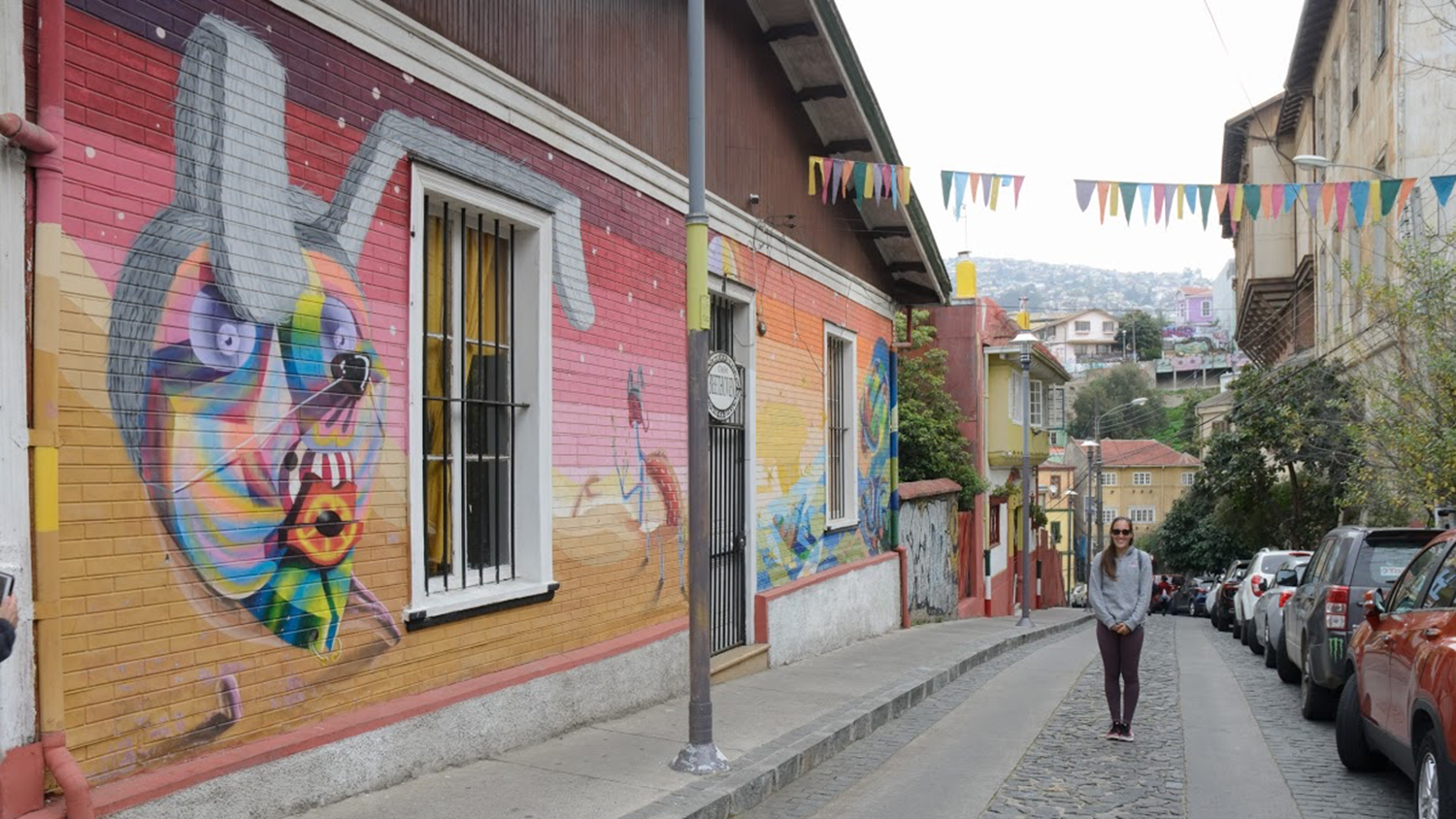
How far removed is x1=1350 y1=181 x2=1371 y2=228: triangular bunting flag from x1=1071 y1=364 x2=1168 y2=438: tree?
253 feet

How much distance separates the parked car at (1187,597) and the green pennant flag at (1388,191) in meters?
35.9

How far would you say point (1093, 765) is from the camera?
801cm

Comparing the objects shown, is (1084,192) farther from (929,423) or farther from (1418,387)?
(929,423)

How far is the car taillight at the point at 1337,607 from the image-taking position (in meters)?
9.19

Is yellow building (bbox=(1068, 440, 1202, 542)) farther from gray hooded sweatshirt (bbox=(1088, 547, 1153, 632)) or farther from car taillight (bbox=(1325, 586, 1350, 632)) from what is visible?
gray hooded sweatshirt (bbox=(1088, 547, 1153, 632))

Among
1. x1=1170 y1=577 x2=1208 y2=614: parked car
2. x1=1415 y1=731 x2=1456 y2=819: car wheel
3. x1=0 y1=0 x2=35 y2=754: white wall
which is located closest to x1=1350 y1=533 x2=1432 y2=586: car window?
x1=1415 y1=731 x2=1456 y2=819: car wheel

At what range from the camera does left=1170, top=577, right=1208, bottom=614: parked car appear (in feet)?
146

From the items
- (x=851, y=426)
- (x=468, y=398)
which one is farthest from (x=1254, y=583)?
(x=468, y=398)

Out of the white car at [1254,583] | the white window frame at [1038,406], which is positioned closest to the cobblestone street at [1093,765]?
the white car at [1254,583]

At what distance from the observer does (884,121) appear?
13.7 m

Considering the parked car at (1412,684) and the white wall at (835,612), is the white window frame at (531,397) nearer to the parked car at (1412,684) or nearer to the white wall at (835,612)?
the white wall at (835,612)

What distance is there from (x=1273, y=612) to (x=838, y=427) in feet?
18.4

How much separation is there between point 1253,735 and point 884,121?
783 centimetres

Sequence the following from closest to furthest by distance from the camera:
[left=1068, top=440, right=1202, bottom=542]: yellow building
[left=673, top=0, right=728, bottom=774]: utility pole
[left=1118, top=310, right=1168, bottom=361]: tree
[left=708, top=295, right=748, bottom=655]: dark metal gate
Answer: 1. [left=673, top=0, right=728, bottom=774]: utility pole
2. [left=708, top=295, right=748, bottom=655]: dark metal gate
3. [left=1068, top=440, right=1202, bottom=542]: yellow building
4. [left=1118, top=310, right=1168, bottom=361]: tree
